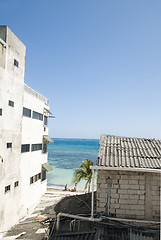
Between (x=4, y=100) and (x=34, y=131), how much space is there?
728 cm

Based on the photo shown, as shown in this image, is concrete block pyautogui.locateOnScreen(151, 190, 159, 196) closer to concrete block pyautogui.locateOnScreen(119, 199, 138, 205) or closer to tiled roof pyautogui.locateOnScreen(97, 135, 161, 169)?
concrete block pyautogui.locateOnScreen(119, 199, 138, 205)

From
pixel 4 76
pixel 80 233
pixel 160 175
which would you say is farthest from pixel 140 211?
pixel 4 76

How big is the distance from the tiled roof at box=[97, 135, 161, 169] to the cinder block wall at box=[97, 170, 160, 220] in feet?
1.60

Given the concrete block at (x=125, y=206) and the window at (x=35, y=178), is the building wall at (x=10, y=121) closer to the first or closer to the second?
the window at (x=35, y=178)

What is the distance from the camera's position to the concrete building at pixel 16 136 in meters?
14.1

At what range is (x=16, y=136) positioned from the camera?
16.2 m

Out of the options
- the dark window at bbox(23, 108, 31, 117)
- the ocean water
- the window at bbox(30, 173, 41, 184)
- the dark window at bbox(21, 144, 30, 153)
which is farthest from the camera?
the ocean water

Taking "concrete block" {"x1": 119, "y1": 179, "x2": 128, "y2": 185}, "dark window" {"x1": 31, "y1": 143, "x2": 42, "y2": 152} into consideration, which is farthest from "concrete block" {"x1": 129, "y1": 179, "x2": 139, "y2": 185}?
"dark window" {"x1": 31, "y1": 143, "x2": 42, "y2": 152}

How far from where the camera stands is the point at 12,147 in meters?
15.5

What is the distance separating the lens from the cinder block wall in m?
9.04

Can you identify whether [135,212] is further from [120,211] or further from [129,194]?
[129,194]

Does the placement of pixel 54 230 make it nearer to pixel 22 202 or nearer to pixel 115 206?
pixel 115 206

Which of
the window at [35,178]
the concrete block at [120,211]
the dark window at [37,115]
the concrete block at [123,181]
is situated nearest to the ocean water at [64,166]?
the window at [35,178]

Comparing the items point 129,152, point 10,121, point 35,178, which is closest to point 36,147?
point 35,178
